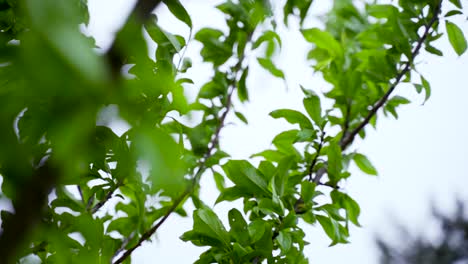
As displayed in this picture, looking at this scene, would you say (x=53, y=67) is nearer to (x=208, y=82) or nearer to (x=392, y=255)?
(x=208, y=82)

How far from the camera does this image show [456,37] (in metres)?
0.63

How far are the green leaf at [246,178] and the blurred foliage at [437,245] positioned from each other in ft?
4.56

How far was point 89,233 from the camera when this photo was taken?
8.3 inches

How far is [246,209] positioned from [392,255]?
155cm

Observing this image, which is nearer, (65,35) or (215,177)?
(65,35)

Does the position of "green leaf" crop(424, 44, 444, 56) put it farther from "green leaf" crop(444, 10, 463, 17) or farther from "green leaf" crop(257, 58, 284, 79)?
"green leaf" crop(257, 58, 284, 79)

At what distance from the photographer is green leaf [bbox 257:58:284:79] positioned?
→ 0.65 metres

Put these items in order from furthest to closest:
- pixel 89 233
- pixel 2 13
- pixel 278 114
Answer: pixel 278 114 < pixel 2 13 < pixel 89 233

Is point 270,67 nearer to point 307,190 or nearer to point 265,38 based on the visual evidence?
point 265,38

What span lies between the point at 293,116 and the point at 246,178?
0.12m

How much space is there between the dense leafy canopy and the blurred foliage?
110 centimetres

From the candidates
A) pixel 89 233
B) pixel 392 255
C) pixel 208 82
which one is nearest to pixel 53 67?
pixel 89 233

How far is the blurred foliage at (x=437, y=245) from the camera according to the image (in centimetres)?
168

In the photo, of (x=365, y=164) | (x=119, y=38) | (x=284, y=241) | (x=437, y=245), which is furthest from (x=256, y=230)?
(x=437, y=245)
